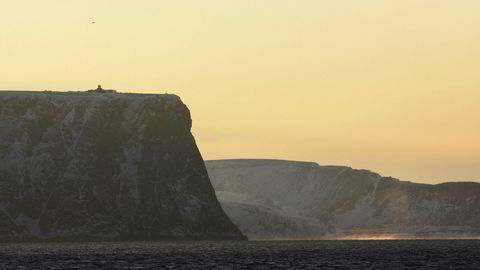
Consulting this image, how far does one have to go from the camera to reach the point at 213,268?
7776 inches

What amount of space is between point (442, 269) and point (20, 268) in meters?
65.7

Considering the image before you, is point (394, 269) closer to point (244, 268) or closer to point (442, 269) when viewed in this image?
point (442, 269)

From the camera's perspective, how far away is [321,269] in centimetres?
19788

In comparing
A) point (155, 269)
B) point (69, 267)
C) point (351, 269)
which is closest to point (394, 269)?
point (351, 269)

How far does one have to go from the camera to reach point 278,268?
655 feet

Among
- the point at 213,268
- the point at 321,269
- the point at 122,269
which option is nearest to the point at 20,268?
the point at 122,269

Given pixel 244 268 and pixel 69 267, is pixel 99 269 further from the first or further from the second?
pixel 244 268

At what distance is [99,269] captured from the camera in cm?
19300

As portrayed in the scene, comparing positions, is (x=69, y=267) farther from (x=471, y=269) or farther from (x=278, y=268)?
(x=471, y=269)

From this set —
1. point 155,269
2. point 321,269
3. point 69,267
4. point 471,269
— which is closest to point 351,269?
point 321,269

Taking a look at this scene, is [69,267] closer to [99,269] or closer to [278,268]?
[99,269]

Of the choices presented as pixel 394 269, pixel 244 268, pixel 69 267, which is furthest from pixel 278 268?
pixel 69 267

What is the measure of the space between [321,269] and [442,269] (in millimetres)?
18746

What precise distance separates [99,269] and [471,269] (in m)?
57.5
